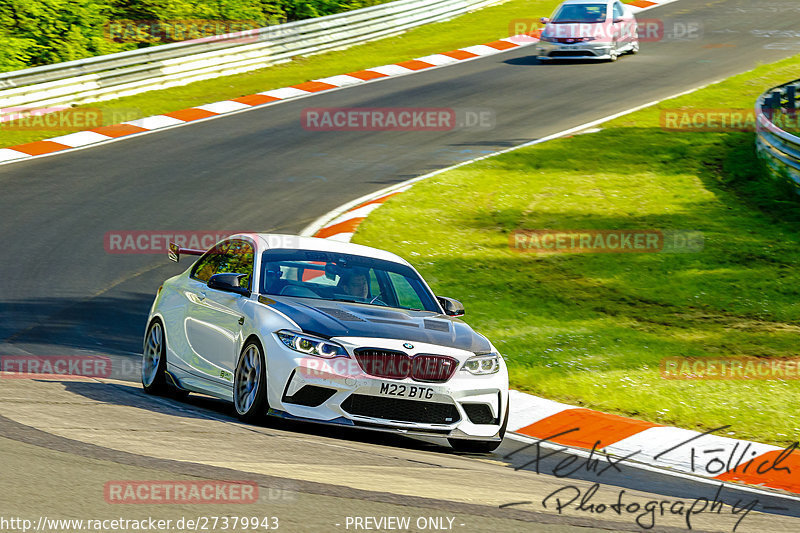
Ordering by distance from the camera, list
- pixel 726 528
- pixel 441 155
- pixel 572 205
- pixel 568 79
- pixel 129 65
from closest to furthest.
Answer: pixel 726 528
pixel 572 205
pixel 441 155
pixel 129 65
pixel 568 79

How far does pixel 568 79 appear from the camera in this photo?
92.6 feet

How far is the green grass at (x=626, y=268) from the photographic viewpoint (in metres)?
10.9

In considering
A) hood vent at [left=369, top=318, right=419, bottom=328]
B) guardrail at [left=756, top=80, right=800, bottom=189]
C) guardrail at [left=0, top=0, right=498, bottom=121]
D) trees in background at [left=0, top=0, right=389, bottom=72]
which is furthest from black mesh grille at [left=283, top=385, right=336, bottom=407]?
trees in background at [left=0, top=0, right=389, bottom=72]

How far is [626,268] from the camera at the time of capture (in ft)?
50.1

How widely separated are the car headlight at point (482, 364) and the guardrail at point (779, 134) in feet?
35.2

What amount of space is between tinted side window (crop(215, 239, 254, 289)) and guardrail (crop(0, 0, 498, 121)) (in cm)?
1433

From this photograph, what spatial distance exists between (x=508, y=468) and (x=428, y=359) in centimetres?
98

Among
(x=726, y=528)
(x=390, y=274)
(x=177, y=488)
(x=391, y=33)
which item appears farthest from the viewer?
(x=391, y=33)

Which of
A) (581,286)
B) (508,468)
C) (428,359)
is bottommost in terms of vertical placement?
(581,286)

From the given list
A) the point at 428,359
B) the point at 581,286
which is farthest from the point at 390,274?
the point at 581,286

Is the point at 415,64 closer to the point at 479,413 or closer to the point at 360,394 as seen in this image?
the point at 479,413

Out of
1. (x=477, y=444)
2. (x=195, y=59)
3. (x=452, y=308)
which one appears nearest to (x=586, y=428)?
(x=477, y=444)

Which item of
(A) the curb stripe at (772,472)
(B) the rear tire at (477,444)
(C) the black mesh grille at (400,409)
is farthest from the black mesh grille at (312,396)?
(A) the curb stripe at (772,472)

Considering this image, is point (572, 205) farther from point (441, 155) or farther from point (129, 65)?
point (129, 65)
